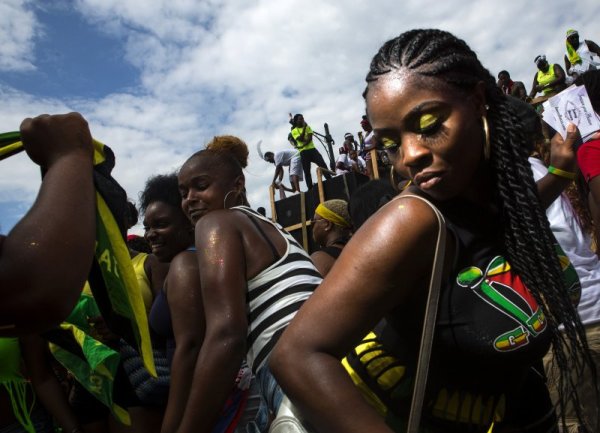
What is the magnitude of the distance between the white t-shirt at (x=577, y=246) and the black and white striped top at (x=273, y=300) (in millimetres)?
1639

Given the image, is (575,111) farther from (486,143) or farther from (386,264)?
(386,264)

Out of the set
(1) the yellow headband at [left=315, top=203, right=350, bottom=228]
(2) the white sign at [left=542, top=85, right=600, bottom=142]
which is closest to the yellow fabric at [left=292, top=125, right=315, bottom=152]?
(1) the yellow headband at [left=315, top=203, right=350, bottom=228]

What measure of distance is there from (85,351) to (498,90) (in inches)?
80.6

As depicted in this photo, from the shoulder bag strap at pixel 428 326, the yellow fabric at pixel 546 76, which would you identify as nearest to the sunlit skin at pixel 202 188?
the shoulder bag strap at pixel 428 326

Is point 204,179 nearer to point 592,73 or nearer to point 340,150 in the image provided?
point 592,73

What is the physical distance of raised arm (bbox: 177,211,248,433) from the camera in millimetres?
1863

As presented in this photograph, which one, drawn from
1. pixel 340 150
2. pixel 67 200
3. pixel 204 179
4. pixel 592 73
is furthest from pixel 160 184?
pixel 340 150

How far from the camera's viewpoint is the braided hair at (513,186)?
135cm

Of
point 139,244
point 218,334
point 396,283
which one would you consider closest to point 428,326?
point 396,283

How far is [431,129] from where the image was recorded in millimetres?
1342

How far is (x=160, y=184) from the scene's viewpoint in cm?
362

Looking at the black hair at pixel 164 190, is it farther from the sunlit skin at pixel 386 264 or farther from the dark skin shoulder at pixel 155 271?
the sunlit skin at pixel 386 264

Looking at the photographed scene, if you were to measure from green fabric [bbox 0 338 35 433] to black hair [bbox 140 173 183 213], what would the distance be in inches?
49.7

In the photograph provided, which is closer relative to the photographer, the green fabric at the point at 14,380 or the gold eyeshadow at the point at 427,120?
the gold eyeshadow at the point at 427,120
